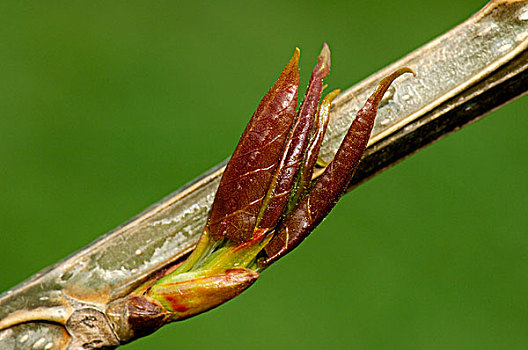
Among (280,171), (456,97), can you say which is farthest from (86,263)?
(456,97)

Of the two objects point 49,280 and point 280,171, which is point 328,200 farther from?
point 49,280

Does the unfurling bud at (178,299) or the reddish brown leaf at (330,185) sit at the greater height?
the reddish brown leaf at (330,185)

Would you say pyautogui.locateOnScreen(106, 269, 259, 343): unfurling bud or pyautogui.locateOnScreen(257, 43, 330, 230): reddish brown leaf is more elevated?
pyautogui.locateOnScreen(257, 43, 330, 230): reddish brown leaf

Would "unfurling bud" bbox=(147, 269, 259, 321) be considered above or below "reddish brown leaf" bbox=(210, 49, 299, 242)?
below

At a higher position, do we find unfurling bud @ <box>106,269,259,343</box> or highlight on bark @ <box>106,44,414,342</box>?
highlight on bark @ <box>106,44,414,342</box>

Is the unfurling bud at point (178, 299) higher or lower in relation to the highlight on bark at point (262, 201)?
lower

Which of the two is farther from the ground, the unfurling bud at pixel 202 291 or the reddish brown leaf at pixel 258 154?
the reddish brown leaf at pixel 258 154

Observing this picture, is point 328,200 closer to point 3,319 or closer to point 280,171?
point 280,171

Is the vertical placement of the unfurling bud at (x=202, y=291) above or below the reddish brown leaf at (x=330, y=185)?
below
